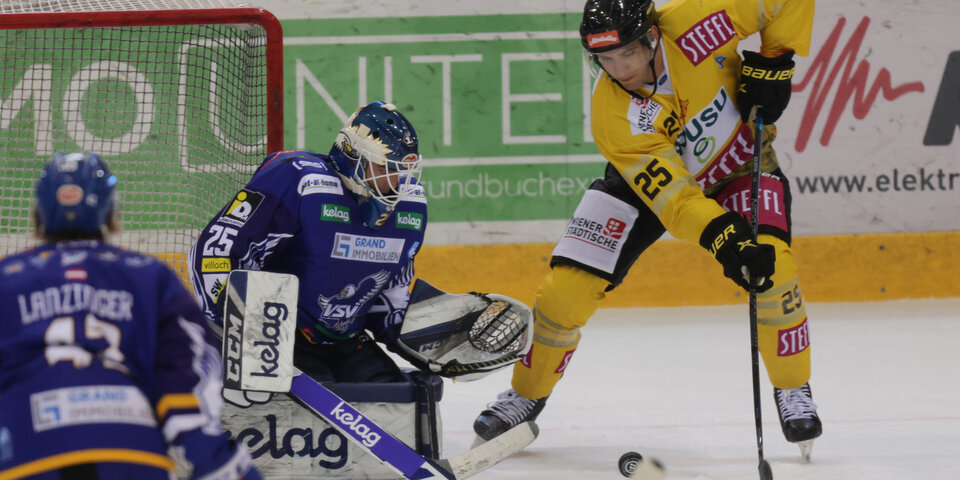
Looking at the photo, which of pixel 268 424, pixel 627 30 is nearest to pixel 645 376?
pixel 627 30

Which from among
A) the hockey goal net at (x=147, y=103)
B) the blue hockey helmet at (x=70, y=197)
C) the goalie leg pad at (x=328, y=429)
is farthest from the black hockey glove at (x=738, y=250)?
the blue hockey helmet at (x=70, y=197)

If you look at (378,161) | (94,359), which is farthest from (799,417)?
(94,359)

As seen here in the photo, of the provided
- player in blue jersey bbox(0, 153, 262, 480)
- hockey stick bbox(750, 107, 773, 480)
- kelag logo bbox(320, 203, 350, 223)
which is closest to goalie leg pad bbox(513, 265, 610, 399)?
hockey stick bbox(750, 107, 773, 480)

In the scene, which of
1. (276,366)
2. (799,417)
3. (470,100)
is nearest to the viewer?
(276,366)

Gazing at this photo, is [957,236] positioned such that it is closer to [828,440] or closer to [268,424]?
[828,440]

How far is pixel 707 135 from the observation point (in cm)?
277

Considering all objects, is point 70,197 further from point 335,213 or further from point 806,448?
point 806,448

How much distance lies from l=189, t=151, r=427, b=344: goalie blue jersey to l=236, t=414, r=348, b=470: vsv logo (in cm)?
24

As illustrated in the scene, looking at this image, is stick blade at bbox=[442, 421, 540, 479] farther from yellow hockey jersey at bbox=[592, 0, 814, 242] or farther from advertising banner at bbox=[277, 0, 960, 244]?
advertising banner at bbox=[277, 0, 960, 244]

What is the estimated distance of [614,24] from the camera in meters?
2.58

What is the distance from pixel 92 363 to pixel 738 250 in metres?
1.54

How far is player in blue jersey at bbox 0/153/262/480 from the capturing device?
130 cm

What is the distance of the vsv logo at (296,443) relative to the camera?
2.28 metres

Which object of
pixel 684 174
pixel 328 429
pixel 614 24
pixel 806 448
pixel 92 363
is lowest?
pixel 806 448
